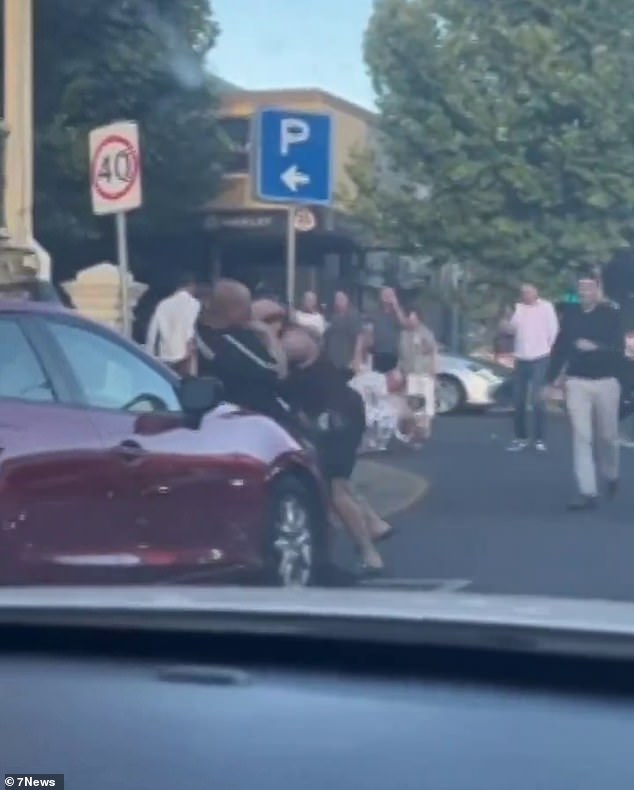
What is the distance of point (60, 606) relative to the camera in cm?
287

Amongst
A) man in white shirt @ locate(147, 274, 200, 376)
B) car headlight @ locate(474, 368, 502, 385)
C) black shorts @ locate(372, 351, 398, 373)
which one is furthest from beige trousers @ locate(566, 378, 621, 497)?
car headlight @ locate(474, 368, 502, 385)

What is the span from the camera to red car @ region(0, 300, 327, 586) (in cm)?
810

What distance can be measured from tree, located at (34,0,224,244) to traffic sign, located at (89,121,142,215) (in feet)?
45.9

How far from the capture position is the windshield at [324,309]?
8.80 meters

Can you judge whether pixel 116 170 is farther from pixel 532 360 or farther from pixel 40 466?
pixel 532 360

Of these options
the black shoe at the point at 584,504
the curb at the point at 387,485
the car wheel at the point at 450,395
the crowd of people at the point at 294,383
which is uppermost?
the crowd of people at the point at 294,383

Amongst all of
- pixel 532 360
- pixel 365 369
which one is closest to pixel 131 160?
pixel 365 369

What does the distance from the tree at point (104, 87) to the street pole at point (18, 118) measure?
21.6ft

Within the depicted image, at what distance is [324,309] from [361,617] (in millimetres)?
23573

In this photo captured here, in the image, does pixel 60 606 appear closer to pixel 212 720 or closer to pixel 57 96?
pixel 212 720

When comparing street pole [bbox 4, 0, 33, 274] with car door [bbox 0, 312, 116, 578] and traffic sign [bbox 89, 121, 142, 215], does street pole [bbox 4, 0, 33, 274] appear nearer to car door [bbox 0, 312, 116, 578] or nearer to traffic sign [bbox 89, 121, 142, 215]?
traffic sign [bbox 89, 121, 142, 215]

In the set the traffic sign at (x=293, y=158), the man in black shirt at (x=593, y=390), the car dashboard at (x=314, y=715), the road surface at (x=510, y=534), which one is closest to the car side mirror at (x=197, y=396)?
the road surface at (x=510, y=534)

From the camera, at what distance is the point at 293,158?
517 inches

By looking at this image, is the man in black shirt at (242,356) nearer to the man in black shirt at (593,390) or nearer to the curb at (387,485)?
the curb at (387,485)
